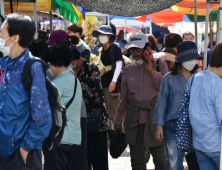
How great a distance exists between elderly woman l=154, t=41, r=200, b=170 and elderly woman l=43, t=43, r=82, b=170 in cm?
101

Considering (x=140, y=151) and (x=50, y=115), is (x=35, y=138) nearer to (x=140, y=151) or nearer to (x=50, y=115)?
(x=50, y=115)

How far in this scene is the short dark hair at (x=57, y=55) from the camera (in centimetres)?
371

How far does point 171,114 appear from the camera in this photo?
418 centimetres

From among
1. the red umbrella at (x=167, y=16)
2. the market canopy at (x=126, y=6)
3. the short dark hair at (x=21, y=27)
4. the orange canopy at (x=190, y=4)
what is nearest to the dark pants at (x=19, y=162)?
the short dark hair at (x=21, y=27)

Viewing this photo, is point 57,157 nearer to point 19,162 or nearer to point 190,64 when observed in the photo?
point 19,162

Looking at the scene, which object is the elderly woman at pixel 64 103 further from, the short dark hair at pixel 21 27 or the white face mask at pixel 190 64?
the white face mask at pixel 190 64

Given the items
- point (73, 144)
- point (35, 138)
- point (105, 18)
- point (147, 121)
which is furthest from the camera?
point (105, 18)

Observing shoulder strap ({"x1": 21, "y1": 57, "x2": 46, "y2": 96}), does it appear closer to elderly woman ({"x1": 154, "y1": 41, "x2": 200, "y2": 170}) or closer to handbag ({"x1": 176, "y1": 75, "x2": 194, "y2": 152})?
handbag ({"x1": 176, "y1": 75, "x2": 194, "y2": 152})

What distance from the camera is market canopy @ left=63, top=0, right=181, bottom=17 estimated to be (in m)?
4.03

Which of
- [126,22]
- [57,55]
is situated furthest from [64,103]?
[126,22]

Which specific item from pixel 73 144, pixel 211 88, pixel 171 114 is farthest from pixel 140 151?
pixel 211 88

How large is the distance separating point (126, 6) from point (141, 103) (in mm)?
1207

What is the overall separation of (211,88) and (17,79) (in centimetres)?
177

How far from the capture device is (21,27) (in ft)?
8.52
